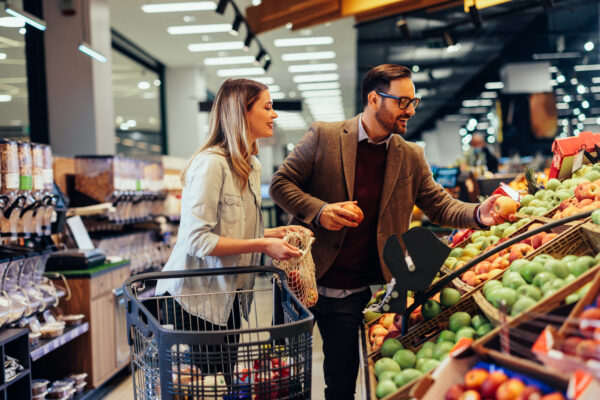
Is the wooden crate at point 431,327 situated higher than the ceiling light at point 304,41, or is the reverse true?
the ceiling light at point 304,41

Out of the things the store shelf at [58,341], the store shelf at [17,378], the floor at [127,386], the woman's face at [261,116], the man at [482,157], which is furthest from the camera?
the man at [482,157]

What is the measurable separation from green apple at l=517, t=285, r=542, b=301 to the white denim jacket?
0.97 meters

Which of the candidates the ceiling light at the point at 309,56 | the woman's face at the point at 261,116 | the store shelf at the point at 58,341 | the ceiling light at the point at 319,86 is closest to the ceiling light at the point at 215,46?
the ceiling light at the point at 309,56

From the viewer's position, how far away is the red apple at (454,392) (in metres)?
1.21

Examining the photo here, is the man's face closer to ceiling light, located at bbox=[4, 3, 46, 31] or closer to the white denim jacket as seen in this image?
the white denim jacket

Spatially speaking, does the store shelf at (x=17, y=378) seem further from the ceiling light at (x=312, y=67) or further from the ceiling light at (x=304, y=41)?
the ceiling light at (x=312, y=67)

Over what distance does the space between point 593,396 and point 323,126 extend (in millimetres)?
1694

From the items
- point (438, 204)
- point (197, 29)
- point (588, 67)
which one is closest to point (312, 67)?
point (197, 29)

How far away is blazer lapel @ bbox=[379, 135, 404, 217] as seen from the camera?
2.38 m

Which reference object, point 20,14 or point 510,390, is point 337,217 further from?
point 20,14

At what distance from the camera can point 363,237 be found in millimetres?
2406

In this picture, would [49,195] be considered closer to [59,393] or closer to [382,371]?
[59,393]

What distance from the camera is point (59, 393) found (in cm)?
364

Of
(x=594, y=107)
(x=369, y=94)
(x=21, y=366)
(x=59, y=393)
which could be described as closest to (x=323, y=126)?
(x=369, y=94)
